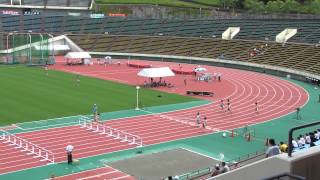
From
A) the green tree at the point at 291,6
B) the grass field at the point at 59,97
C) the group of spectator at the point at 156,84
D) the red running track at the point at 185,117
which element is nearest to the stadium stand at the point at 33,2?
the red running track at the point at 185,117

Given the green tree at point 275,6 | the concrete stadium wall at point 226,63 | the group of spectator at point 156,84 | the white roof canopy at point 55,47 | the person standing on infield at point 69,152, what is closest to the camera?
the person standing on infield at point 69,152

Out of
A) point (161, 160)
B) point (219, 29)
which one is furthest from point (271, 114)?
point (219, 29)

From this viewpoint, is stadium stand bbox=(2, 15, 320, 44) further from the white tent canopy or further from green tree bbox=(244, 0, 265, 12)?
the white tent canopy

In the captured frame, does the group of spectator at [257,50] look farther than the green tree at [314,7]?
No

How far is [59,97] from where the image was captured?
39969mm

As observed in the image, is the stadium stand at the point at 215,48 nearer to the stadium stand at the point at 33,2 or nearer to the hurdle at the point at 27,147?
the stadium stand at the point at 33,2

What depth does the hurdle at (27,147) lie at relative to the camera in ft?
78.0

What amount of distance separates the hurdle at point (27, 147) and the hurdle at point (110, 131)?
4.41 m

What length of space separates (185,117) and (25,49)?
39157mm

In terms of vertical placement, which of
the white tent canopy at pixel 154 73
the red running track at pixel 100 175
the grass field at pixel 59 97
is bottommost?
the red running track at pixel 100 175

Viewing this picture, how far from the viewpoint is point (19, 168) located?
22047mm

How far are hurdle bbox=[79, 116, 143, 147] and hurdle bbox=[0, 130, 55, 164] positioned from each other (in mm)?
4409

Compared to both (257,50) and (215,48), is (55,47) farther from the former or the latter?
(257,50)

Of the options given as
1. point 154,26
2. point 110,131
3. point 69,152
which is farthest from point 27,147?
point 154,26
